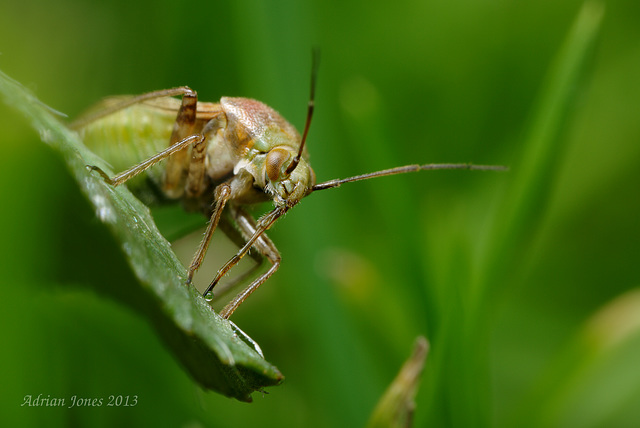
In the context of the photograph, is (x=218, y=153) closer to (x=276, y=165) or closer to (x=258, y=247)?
(x=276, y=165)

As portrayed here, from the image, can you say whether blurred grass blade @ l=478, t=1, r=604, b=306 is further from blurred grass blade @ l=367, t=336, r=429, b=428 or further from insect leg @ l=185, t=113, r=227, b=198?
insect leg @ l=185, t=113, r=227, b=198

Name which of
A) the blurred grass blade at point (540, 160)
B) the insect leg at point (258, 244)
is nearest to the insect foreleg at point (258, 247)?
the insect leg at point (258, 244)

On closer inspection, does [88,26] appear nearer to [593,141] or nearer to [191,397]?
[191,397]

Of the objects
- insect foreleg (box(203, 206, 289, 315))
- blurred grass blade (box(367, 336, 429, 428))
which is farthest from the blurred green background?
insect foreleg (box(203, 206, 289, 315))

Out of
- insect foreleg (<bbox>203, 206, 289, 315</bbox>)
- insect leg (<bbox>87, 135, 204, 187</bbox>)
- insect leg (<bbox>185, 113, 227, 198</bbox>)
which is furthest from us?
insect leg (<bbox>185, 113, 227, 198</bbox>)

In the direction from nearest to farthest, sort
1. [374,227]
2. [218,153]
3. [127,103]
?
1. [127,103]
2. [218,153]
3. [374,227]

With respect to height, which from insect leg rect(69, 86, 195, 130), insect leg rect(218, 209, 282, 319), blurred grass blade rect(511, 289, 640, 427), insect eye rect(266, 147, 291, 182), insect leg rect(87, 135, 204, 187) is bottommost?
blurred grass blade rect(511, 289, 640, 427)

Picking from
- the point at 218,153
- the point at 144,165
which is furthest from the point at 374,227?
the point at 144,165
